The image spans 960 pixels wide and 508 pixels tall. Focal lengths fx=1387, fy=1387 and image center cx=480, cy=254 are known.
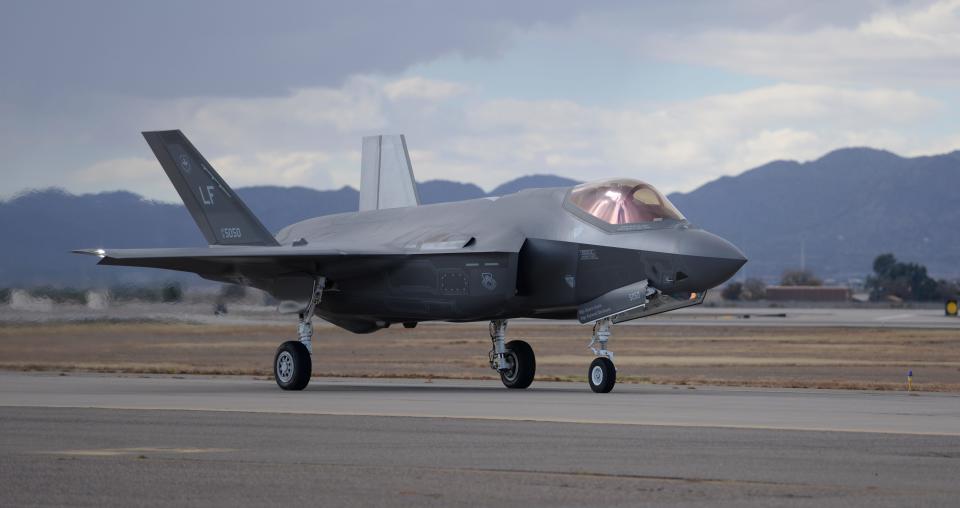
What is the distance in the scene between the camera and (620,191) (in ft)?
72.8

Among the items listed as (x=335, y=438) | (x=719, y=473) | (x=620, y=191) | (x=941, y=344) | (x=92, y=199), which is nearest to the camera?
(x=719, y=473)

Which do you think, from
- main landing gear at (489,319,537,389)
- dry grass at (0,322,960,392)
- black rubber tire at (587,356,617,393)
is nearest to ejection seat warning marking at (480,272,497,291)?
main landing gear at (489,319,537,389)

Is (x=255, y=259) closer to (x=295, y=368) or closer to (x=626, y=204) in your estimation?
(x=295, y=368)

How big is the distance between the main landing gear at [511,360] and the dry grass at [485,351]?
3.32 metres

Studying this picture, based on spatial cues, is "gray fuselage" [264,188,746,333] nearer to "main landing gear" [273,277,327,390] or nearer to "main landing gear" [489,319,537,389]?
"main landing gear" [273,277,327,390]

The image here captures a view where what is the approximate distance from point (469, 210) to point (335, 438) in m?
10.8

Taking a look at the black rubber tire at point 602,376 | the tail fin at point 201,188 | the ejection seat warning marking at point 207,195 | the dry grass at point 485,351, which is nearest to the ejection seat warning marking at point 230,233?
the tail fin at point 201,188

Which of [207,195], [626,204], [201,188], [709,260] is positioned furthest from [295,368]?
[709,260]

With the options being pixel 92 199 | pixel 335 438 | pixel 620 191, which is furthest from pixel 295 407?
pixel 92 199

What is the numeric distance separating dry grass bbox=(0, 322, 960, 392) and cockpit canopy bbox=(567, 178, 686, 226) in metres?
5.28

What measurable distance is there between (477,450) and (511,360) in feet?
40.1

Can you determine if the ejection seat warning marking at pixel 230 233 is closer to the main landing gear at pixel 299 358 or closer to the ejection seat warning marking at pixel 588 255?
the main landing gear at pixel 299 358

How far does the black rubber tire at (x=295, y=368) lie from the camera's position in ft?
78.3

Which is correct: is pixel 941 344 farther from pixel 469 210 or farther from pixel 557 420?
pixel 557 420
